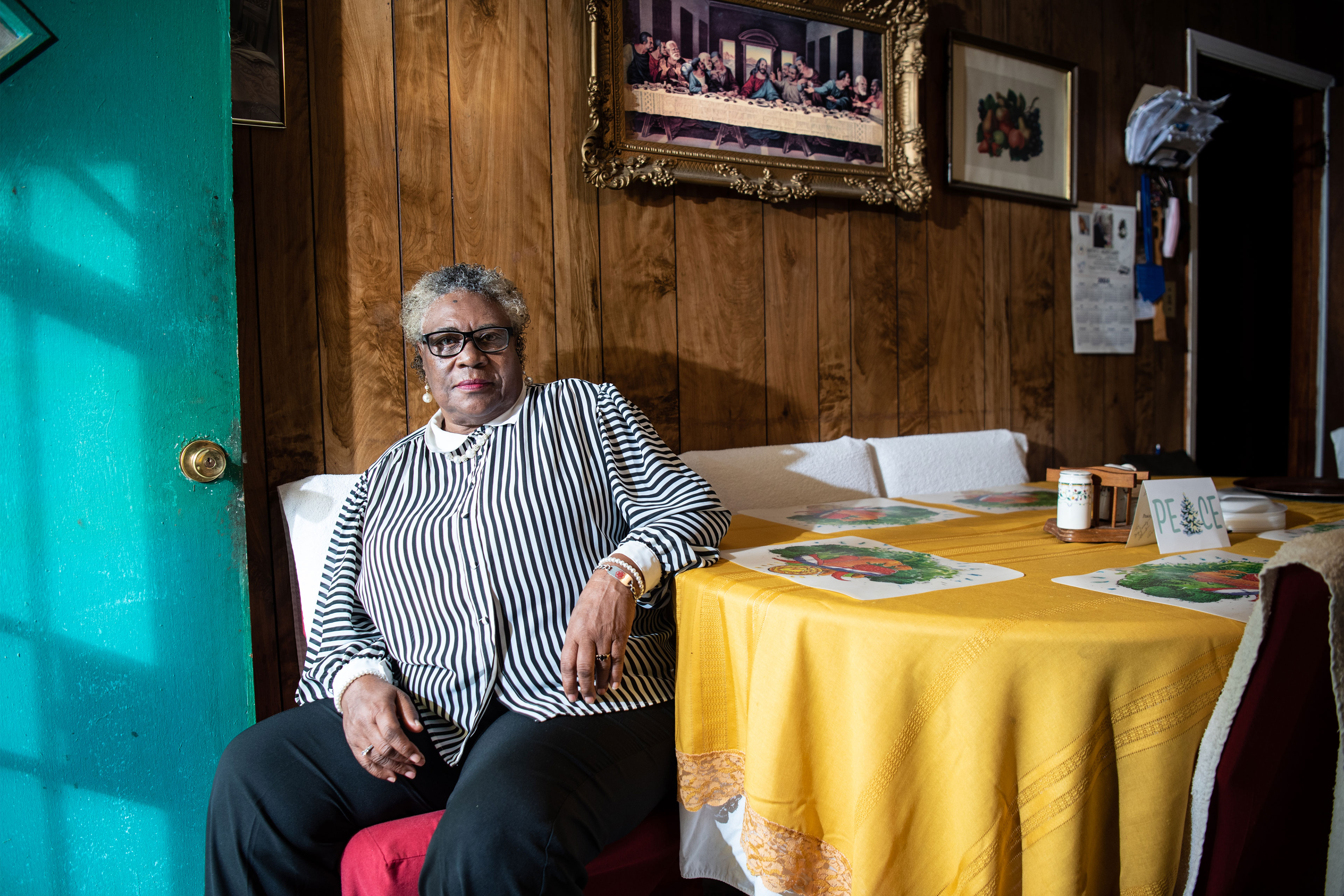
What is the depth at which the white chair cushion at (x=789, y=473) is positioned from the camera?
6.16 ft

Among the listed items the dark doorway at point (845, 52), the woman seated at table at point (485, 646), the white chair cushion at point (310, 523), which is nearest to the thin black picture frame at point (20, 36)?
the woman seated at table at point (485, 646)

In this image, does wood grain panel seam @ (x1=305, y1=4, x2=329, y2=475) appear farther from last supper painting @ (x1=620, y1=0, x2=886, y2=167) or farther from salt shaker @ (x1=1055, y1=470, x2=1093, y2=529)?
salt shaker @ (x1=1055, y1=470, x2=1093, y2=529)

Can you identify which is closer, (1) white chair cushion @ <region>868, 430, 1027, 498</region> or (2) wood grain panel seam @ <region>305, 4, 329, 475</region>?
(2) wood grain panel seam @ <region>305, 4, 329, 475</region>

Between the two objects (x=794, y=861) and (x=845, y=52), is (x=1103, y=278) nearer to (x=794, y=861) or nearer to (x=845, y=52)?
(x=845, y=52)

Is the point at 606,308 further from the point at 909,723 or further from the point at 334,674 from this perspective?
the point at 909,723

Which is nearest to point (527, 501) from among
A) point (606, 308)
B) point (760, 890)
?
point (760, 890)

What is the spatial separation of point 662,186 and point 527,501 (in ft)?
3.35

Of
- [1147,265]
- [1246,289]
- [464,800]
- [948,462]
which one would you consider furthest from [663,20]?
[1246,289]

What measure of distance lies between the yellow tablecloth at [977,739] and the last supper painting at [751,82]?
138 centimetres

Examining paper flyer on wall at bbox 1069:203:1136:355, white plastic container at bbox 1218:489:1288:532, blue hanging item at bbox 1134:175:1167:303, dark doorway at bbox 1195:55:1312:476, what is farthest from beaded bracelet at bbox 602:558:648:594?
dark doorway at bbox 1195:55:1312:476

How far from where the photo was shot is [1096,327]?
276cm

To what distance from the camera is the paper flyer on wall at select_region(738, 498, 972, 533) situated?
1.55 metres

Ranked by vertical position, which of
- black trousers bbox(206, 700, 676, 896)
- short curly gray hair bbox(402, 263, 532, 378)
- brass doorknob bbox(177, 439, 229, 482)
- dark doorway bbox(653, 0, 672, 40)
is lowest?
black trousers bbox(206, 700, 676, 896)

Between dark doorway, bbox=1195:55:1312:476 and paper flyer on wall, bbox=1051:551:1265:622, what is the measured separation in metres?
2.93
